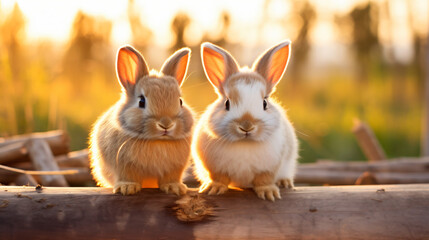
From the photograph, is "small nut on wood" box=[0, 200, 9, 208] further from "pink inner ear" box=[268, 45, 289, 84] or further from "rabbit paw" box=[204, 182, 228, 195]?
"pink inner ear" box=[268, 45, 289, 84]

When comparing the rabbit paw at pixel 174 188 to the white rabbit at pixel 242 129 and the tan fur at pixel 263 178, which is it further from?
the tan fur at pixel 263 178

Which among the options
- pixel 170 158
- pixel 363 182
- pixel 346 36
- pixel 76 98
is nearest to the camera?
pixel 170 158

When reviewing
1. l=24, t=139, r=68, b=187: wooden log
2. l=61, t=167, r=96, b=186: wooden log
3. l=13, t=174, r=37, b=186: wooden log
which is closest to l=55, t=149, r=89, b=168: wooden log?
l=61, t=167, r=96, b=186: wooden log

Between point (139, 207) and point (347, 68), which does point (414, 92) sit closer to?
point (347, 68)

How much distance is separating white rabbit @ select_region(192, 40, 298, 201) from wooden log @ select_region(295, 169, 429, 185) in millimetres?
2502

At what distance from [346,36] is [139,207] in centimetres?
859

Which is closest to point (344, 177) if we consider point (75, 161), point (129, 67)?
point (75, 161)

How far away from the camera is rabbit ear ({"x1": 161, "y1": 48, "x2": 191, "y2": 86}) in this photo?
3041mm

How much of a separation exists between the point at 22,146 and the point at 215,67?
3.03 meters

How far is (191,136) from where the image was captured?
3.05 metres

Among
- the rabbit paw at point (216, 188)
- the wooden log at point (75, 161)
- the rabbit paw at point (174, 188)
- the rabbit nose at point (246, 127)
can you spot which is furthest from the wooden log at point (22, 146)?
the rabbit nose at point (246, 127)

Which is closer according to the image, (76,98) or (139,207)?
(139,207)

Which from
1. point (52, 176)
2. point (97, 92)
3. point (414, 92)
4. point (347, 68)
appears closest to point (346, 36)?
point (347, 68)

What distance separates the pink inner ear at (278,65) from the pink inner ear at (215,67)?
1.04 ft
